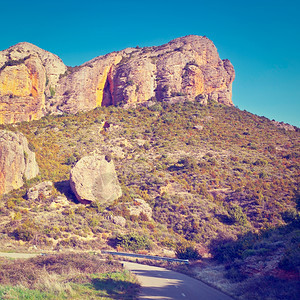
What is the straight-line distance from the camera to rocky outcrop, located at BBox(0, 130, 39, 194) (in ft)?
85.2

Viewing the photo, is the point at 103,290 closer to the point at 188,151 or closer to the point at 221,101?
the point at 188,151

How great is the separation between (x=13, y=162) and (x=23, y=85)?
103 feet

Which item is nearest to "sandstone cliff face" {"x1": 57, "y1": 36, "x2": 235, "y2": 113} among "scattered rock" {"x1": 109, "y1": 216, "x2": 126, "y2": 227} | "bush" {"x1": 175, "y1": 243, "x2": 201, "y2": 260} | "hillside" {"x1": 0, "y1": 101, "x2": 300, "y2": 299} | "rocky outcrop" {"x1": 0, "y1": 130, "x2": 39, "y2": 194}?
"hillside" {"x1": 0, "y1": 101, "x2": 300, "y2": 299}

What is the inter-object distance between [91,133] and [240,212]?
30636 mm

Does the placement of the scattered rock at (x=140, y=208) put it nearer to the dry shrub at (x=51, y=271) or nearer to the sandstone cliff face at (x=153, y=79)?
the dry shrub at (x=51, y=271)

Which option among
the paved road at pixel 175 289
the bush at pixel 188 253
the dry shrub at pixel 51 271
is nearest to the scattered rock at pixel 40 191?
the dry shrub at pixel 51 271

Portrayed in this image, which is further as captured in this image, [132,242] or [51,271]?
[132,242]

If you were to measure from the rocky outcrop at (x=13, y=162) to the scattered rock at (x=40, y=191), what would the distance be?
2.50m

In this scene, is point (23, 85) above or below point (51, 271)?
above

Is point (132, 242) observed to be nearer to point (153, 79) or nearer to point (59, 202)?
point (59, 202)

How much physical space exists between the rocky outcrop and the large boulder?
610 cm

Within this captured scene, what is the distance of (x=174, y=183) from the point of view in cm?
3212

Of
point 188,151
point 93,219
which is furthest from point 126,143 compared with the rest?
point 93,219

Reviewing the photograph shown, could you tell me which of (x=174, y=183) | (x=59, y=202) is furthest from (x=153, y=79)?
(x=59, y=202)
